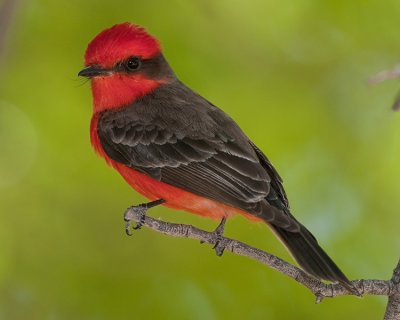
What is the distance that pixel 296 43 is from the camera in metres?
6.06

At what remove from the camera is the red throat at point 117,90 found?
16.2ft

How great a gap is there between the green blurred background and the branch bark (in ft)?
4.61

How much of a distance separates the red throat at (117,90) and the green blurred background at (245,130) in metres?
0.66

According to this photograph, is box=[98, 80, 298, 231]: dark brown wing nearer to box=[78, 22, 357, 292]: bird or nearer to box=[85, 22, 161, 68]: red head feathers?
box=[78, 22, 357, 292]: bird

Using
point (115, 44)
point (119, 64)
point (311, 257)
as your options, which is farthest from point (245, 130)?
point (311, 257)

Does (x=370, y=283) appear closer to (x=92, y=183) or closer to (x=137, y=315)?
(x=137, y=315)

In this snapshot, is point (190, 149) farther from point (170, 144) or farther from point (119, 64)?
point (119, 64)

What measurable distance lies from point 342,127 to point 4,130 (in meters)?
2.35

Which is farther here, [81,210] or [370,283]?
[81,210]

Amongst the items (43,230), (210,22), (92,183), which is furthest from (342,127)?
(43,230)

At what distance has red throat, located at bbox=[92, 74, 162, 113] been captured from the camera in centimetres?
494

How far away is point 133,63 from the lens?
5.04 metres

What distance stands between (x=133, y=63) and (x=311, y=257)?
1773mm

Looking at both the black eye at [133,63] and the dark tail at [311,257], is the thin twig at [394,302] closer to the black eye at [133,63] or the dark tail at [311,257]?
the dark tail at [311,257]
